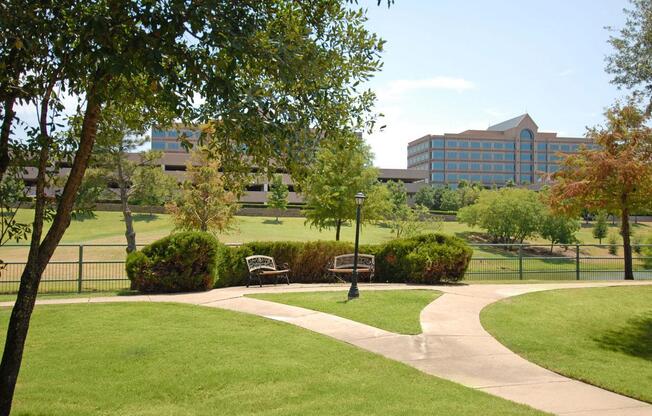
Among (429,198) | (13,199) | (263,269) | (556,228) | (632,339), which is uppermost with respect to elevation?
(429,198)

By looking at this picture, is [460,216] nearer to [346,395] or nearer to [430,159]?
[346,395]

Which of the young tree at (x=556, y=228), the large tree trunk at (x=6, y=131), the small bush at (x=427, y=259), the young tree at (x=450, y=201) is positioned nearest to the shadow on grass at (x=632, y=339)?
the small bush at (x=427, y=259)

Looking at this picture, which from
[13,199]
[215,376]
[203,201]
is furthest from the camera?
[203,201]

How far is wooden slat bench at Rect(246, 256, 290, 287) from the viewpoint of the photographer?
15.9m

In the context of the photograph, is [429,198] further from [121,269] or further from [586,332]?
[586,332]

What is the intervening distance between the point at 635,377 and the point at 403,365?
3211 mm

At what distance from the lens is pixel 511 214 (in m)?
53.6

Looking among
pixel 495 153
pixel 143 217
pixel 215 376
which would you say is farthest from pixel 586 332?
pixel 495 153

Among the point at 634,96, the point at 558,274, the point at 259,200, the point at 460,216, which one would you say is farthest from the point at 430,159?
the point at 634,96

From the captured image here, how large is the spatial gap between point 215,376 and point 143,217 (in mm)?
57082

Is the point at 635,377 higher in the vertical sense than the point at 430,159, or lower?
lower

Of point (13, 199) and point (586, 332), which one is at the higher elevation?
point (13, 199)

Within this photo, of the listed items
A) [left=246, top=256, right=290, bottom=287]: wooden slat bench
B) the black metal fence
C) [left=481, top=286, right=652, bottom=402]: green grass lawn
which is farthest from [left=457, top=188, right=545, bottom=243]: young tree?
[left=246, top=256, right=290, bottom=287]: wooden slat bench

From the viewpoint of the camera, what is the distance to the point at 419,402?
6.06m
